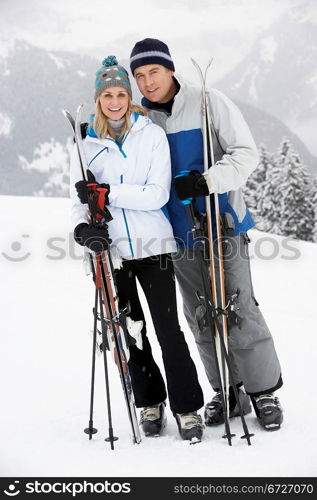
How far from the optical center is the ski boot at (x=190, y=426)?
2.66 meters

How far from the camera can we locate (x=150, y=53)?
264cm

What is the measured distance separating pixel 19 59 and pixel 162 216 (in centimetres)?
7099

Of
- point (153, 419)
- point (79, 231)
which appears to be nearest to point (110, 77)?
point (79, 231)

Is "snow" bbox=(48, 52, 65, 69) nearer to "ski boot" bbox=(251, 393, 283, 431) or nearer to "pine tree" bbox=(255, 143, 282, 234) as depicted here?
"pine tree" bbox=(255, 143, 282, 234)

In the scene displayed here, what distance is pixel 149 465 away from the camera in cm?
241

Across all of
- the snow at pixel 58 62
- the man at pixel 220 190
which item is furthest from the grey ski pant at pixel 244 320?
the snow at pixel 58 62

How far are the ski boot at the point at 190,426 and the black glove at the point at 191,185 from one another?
1.13 meters

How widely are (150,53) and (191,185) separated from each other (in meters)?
0.72

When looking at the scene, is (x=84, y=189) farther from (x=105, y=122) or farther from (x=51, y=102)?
(x=51, y=102)

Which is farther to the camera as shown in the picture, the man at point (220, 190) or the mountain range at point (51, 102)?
the mountain range at point (51, 102)

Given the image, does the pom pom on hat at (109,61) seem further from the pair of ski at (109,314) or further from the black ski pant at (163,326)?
the black ski pant at (163,326)

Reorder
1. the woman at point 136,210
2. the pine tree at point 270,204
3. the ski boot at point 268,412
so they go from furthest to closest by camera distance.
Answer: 1. the pine tree at point 270,204
2. the ski boot at point 268,412
3. the woman at point 136,210

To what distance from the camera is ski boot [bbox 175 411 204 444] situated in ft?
8.74

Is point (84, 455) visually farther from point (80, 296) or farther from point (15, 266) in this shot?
point (15, 266)
